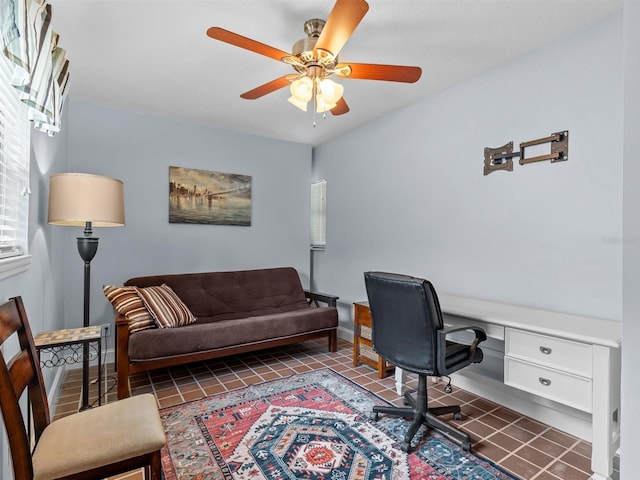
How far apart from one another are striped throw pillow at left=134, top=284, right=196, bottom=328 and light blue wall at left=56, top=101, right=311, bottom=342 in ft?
2.21

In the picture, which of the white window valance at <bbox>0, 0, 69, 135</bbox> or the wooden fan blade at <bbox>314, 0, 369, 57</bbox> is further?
the wooden fan blade at <bbox>314, 0, 369, 57</bbox>

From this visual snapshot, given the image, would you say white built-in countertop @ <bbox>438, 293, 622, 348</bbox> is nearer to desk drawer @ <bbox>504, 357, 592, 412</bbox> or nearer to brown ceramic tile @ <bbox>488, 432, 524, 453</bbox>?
desk drawer @ <bbox>504, 357, 592, 412</bbox>

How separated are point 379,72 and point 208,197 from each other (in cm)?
257

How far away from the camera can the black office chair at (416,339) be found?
188 cm

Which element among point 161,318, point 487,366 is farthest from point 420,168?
point 161,318

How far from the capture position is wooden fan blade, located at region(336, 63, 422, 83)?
75.6 inches

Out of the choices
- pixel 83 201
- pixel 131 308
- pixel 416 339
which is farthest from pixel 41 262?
pixel 416 339

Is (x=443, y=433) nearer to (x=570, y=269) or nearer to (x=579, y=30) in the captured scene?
(x=570, y=269)

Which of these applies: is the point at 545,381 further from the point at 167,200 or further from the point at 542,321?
the point at 167,200

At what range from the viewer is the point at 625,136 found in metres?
0.63

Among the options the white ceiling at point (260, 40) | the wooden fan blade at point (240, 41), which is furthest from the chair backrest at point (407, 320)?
the white ceiling at point (260, 40)

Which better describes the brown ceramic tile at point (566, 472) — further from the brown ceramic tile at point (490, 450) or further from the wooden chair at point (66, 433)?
the wooden chair at point (66, 433)

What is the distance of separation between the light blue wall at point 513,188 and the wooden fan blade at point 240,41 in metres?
1.47

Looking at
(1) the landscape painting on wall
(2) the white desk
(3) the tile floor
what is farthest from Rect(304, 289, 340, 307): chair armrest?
(2) the white desk
